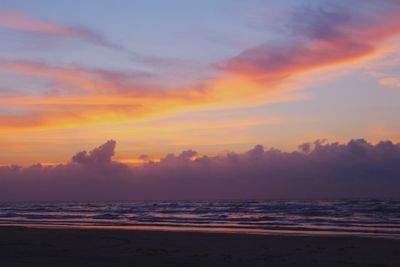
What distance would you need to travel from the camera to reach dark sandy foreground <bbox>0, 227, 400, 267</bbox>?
15.4 metres

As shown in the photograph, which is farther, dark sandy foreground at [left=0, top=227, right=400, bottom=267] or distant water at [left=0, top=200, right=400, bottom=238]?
distant water at [left=0, top=200, right=400, bottom=238]

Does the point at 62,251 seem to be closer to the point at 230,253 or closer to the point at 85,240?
the point at 85,240

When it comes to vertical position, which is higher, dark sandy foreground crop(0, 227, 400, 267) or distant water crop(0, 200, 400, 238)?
dark sandy foreground crop(0, 227, 400, 267)

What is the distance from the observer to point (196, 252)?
18203 millimetres

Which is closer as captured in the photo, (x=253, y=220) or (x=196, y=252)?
(x=196, y=252)

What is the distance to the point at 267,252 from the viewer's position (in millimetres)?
18156

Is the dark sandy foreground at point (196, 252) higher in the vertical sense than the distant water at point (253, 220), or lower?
higher

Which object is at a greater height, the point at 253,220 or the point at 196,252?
the point at 196,252

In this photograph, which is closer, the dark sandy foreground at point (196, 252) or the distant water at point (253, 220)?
the dark sandy foreground at point (196, 252)

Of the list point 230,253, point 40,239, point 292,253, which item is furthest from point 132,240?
point 292,253

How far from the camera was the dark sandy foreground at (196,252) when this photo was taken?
15398 mm

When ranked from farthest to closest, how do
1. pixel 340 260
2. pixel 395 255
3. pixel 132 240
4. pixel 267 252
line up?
1. pixel 132 240
2. pixel 267 252
3. pixel 395 255
4. pixel 340 260

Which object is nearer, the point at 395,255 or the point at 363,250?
the point at 395,255

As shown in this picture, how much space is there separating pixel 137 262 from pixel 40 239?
10.4 m
